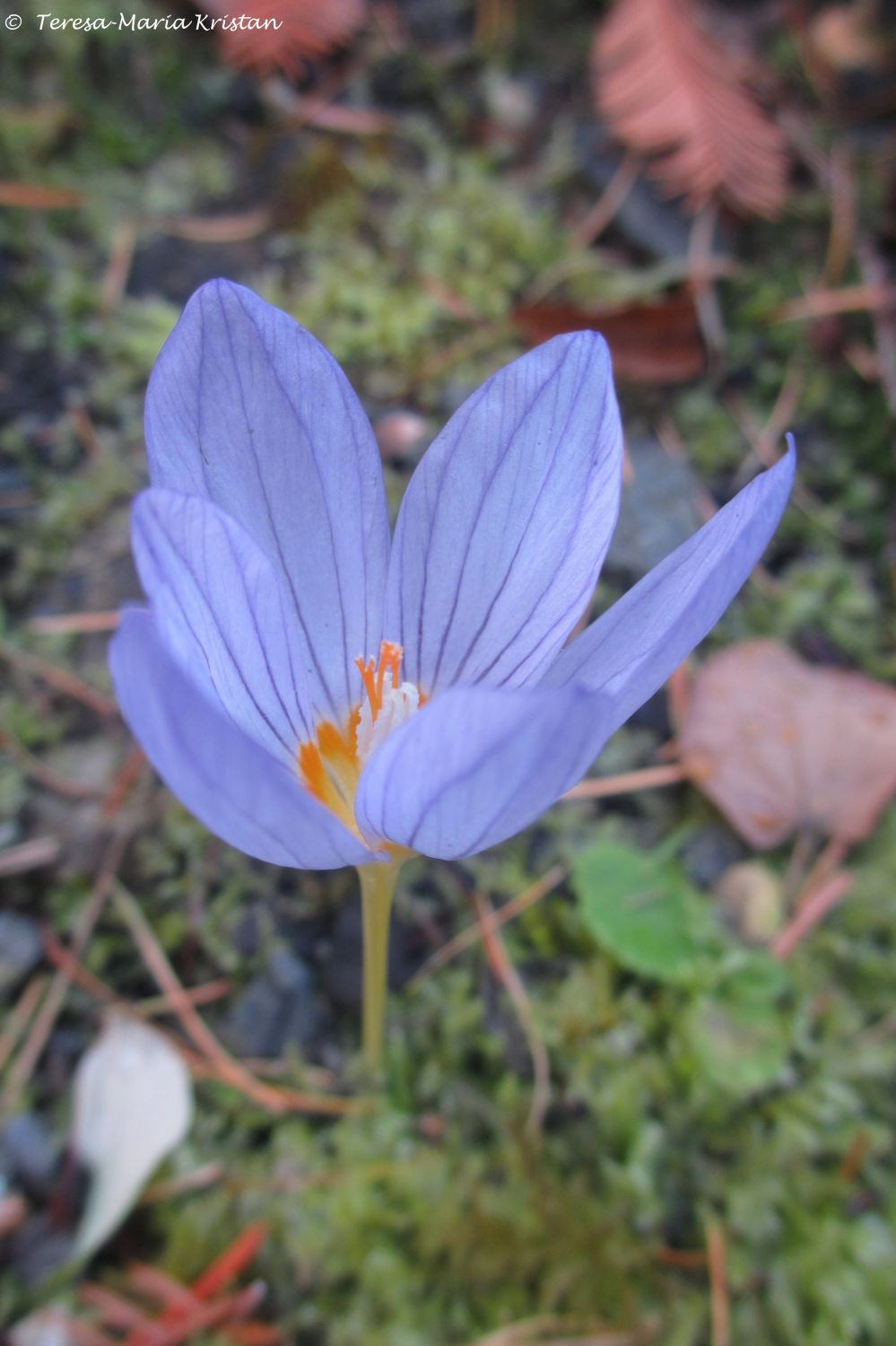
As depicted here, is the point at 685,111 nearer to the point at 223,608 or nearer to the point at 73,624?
the point at 73,624

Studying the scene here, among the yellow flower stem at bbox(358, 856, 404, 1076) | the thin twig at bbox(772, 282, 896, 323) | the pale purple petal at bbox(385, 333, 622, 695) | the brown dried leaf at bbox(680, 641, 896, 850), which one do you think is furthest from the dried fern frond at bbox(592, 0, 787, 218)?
the yellow flower stem at bbox(358, 856, 404, 1076)

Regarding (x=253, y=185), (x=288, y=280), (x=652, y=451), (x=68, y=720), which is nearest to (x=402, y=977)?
(x=68, y=720)

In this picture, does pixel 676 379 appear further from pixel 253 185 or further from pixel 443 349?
pixel 253 185

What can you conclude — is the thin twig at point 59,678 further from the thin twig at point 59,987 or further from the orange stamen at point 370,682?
the orange stamen at point 370,682

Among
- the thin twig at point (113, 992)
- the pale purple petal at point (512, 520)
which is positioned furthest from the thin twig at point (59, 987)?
the pale purple petal at point (512, 520)

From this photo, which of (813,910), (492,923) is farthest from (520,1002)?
(813,910)
